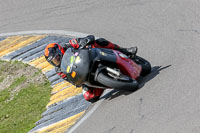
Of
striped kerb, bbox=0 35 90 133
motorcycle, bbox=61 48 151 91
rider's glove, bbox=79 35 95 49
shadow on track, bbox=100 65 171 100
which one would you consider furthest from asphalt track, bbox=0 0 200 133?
rider's glove, bbox=79 35 95 49

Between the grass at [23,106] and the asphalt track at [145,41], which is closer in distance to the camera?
the asphalt track at [145,41]

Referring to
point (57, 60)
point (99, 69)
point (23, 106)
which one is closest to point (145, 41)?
point (57, 60)

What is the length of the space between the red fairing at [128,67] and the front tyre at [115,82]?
0.29 m

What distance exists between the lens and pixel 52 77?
32.1 ft

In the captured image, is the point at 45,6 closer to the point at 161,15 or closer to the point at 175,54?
the point at 161,15

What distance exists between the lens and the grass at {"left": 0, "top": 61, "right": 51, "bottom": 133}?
854 centimetres

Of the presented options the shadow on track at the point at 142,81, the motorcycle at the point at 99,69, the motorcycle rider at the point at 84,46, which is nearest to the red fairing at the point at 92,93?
the motorcycle rider at the point at 84,46

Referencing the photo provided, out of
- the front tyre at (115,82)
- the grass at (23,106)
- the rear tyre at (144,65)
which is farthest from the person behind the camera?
the grass at (23,106)

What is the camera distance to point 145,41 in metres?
9.40

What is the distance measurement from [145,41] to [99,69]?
8.94 feet

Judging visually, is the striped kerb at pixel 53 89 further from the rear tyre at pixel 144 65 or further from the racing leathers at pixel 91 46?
the rear tyre at pixel 144 65

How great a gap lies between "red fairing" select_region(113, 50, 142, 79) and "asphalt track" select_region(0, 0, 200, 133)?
0.25m

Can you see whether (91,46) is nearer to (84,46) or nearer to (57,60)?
(84,46)

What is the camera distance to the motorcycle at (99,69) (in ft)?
22.7
